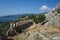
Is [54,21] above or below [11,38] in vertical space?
above

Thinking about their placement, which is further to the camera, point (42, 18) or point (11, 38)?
point (42, 18)

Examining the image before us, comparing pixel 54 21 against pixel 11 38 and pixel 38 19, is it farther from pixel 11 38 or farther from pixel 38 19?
pixel 38 19

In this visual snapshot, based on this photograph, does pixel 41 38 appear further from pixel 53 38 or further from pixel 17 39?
pixel 17 39

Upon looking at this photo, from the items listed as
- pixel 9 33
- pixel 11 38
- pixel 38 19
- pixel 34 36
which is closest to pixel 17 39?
pixel 11 38

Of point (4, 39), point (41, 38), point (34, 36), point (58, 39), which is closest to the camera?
point (58, 39)

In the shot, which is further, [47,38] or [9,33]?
[9,33]

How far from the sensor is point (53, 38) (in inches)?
627

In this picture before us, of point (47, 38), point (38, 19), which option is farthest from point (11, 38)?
point (38, 19)

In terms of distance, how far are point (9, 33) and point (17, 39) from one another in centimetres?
446

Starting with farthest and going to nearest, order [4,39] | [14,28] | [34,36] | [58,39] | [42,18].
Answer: [42,18]
[14,28]
[4,39]
[34,36]
[58,39]

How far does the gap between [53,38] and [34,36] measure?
3.18 metres

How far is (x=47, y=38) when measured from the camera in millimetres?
16188

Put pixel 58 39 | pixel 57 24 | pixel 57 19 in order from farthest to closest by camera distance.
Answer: pixel 57 19 → pixel 57 24 → pixel 58 39

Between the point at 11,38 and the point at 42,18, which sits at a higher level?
the point at 42,18
